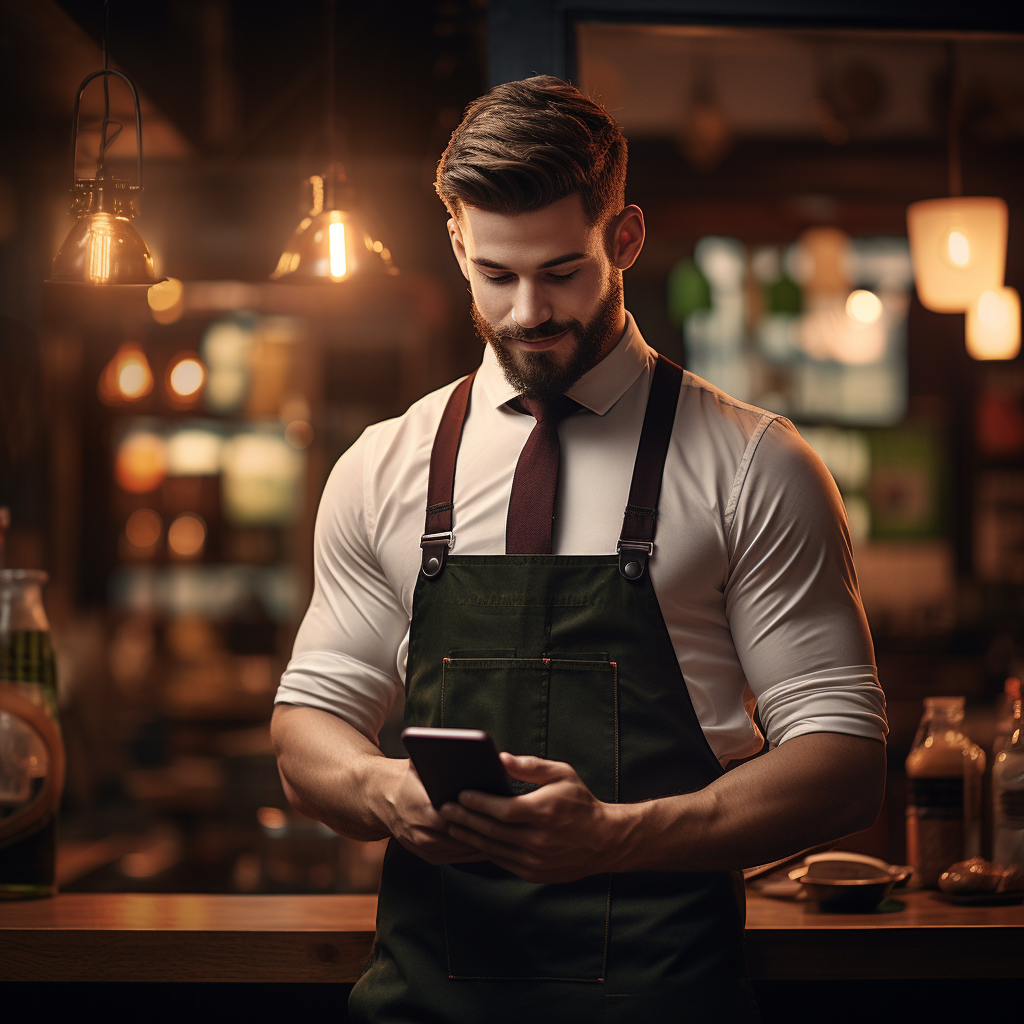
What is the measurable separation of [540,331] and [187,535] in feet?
12.5

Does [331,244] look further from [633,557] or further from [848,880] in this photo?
[848,880]

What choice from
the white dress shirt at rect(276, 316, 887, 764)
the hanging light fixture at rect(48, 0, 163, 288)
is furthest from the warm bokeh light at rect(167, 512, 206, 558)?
the white dress shirt at rect(276, 316, 887, 764)

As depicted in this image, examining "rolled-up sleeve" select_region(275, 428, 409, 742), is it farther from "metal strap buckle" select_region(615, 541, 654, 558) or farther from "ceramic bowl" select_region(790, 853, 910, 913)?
"ceramic bowl" select_region(790, 853, 910, 913)

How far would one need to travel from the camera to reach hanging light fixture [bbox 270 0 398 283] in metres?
1.88

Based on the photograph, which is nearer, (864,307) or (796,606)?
(796,606)

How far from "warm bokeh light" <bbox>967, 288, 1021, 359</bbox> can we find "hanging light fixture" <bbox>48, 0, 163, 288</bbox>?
264 centimetres

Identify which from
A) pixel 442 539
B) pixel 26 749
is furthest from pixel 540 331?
pixel 26 749

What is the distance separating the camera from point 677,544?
1.35 meters

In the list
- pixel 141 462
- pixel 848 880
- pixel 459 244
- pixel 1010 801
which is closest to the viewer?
pixel 459 244

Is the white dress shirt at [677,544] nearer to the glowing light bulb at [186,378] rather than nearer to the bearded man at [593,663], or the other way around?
the bearded man at [593,663]

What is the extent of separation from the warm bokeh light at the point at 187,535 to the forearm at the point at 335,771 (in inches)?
142

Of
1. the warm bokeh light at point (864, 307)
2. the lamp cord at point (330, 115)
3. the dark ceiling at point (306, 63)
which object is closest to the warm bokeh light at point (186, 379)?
the dark ceiling at point (306, 63)

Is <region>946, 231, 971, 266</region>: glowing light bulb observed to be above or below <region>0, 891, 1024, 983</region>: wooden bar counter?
above

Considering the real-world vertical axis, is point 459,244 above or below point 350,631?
above
